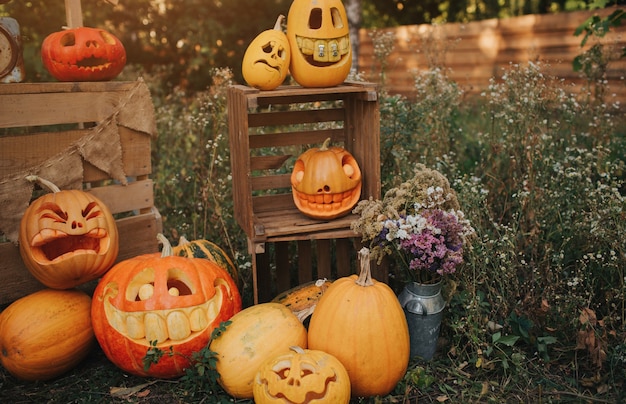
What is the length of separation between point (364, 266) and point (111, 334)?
1315 mm

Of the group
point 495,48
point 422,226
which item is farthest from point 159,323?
Answer: point 495,48

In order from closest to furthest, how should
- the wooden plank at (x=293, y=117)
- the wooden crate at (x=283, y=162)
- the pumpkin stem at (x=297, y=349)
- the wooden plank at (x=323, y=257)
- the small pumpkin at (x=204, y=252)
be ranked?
the pumpkin stem at (x=297, y=349) < the wooden crate at (x=283, y=162) < the small pumpkin at (x=204, y=252) < the wooden plank at (x=293, y=117) < the wooden plank at (x=323, y=257)

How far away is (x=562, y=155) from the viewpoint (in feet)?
15.4

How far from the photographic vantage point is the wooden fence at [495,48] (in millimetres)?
8430

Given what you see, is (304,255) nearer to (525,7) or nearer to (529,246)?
(529,246)

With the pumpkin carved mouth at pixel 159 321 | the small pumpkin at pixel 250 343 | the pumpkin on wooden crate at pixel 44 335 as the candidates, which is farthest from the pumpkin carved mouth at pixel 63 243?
the small pumpkin at pixel 250 343

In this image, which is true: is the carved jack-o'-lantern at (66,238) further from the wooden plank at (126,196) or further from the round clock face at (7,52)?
the round clock face at (7,52)

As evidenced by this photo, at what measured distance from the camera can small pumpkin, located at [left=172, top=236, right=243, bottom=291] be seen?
356cm

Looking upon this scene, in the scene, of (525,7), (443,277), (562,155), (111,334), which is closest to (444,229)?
(443,277)

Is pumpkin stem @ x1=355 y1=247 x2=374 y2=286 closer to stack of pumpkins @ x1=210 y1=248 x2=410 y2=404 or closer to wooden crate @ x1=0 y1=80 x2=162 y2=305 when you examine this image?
stack of pumpkins @ x1=210 y1=248 x2=410 y2=404

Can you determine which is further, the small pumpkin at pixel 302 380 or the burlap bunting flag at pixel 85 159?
the burlap bunting flag at pixel 85 159

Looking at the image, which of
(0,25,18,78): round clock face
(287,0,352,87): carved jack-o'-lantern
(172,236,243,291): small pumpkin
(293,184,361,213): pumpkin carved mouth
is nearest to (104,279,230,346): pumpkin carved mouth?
(172,236,243,291): small pumpkin

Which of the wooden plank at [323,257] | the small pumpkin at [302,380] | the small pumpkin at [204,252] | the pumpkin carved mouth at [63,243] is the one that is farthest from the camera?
the wooden plank at [323,257]

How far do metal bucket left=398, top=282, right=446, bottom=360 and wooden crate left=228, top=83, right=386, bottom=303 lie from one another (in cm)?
48
